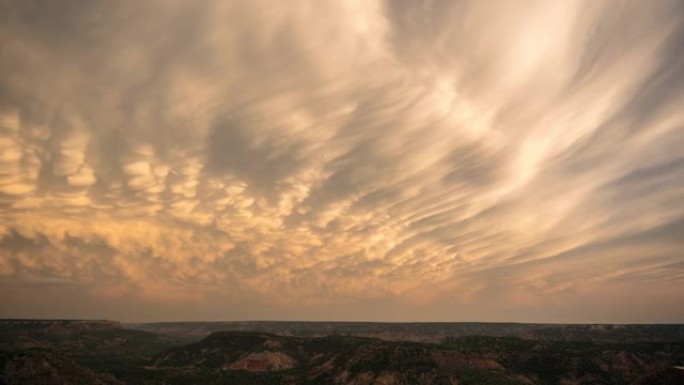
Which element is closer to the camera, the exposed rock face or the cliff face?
the cliff face

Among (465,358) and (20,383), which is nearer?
(20,383)

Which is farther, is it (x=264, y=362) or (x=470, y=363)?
(x=264, y=362)

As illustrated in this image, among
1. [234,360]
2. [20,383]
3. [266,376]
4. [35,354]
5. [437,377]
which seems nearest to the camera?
[20,383]

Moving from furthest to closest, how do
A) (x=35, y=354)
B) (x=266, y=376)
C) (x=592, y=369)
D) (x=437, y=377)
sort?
(x=266, y=376) < (x=592, y=369) < (x=437, y=377) < (x=35, y=354)

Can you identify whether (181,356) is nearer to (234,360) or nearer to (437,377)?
(234,360)

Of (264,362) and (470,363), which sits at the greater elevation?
(470,363)

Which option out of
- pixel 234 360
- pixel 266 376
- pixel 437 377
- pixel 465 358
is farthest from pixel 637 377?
pixel 234 360

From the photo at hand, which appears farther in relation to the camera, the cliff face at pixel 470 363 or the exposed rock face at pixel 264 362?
the exposed rock face at pixel 264 362

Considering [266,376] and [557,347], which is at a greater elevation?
[557,347]
